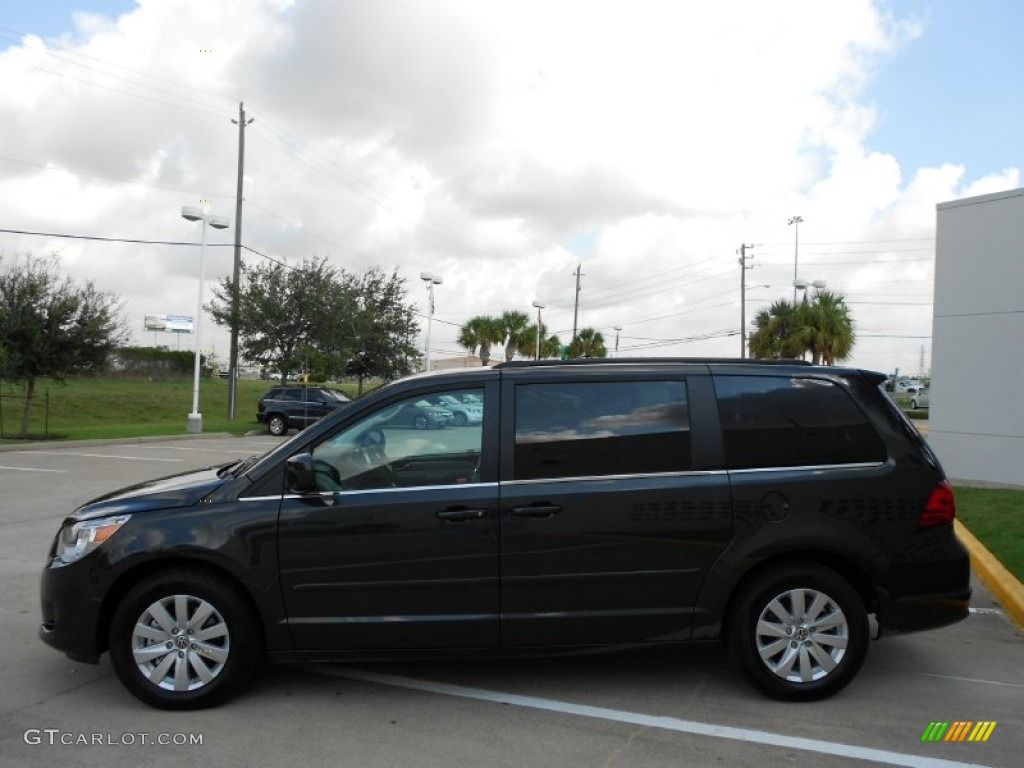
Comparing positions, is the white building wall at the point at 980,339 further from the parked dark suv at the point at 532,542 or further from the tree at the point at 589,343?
the tree at the point at 589,343

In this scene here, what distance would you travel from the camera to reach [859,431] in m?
4.72

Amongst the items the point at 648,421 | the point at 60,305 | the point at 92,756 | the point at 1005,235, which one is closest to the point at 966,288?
the point at 1005,235

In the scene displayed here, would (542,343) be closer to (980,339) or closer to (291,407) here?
(291,407)

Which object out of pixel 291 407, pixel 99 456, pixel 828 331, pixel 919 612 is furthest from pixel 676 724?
pixel 828 331

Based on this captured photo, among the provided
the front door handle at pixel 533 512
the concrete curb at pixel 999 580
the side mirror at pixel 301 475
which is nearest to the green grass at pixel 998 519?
the concrete curb at pixel 999 580

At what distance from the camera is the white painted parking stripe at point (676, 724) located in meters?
3.84

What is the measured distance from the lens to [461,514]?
4375 millimetres

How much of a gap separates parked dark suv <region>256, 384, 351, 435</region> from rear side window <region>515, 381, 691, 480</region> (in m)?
24.4

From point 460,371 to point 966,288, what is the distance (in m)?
11.5

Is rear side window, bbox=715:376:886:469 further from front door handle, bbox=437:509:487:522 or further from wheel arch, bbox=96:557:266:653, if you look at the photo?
wheel arch, bbox=96:557:266:653

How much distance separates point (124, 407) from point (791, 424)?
42985mm

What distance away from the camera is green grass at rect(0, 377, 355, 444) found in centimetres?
3155

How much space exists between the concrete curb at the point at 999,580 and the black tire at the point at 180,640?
5421 millimetres

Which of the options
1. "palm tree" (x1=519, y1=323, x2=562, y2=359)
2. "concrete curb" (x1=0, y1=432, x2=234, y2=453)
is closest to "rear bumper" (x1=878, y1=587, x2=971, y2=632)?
"concrete curb" (x1=0, y1=432, x2=234, y2=453)
